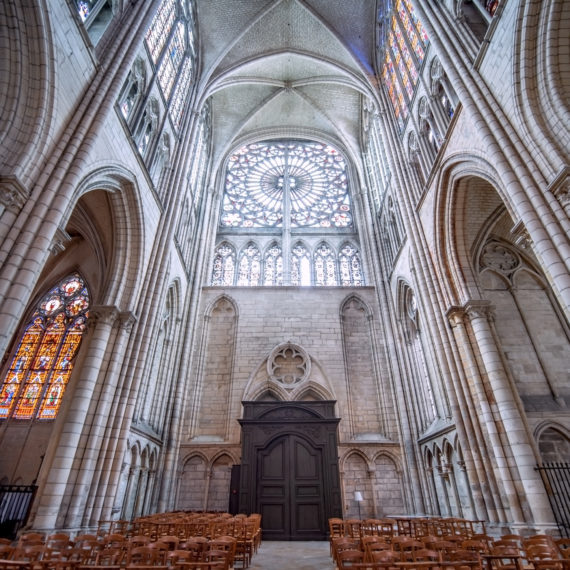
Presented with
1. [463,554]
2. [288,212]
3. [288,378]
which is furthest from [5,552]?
[288,212]

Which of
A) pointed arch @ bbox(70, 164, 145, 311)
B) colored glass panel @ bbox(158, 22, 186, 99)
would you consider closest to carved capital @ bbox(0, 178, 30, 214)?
pointed arch @ bbox(70, 164, 145, 311)

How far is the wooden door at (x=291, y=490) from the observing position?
11328mm

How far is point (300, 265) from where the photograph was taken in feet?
64.3

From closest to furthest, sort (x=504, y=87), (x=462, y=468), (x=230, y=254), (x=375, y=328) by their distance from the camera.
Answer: (x=504, y=87), (x=462, y=468), (x=375, y=328), (x=230, y=254)

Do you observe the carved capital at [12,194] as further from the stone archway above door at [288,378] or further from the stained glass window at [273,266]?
the stained glass window at [273,266]

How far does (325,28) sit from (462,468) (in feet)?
65.3

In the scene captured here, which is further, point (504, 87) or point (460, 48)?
point (460, 48)

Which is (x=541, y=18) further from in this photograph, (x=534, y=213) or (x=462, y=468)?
(x=462, y=468)

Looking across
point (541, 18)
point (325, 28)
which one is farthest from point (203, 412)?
point (325, 28)

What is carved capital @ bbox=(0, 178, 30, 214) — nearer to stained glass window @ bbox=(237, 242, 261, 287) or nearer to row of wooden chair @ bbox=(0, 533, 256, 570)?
row of wooden chair @ bbox=(0, 533, 256, 570)

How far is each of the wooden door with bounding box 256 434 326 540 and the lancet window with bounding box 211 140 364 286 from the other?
27.4 feet

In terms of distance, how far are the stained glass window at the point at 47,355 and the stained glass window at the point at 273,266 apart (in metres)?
8.36

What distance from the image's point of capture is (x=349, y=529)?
898cm

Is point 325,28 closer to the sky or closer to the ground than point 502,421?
closer to the sky
